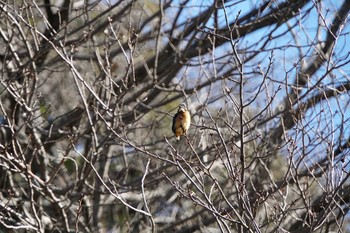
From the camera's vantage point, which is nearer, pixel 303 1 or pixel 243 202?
pixel 243 202

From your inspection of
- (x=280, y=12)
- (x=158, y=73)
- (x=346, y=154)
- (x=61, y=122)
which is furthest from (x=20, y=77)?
(x=346, y=154)

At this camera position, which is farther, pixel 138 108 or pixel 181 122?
pixel 138 108

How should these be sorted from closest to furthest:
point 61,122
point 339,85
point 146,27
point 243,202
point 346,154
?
point 243,202 → point 346,154 → point 339,85 → point 61,122 → point 146,27

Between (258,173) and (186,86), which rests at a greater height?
(186,86)

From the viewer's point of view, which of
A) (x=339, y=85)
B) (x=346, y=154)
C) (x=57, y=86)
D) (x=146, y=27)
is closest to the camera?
(x=346, y=154)

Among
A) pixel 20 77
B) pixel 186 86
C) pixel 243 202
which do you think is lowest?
pixel 243 202

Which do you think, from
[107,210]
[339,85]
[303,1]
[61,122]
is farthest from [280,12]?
[107,210]

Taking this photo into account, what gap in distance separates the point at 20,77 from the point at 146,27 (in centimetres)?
180

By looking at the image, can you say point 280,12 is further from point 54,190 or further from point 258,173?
point 54,190

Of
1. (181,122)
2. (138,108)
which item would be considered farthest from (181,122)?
(138,108)

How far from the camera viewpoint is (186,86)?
832cm

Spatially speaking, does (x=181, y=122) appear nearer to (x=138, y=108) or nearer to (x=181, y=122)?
(x=181, y=122)

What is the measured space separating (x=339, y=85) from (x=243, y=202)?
11.6 feet

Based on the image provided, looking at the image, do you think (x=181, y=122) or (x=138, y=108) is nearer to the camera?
(x=181, y=122)
